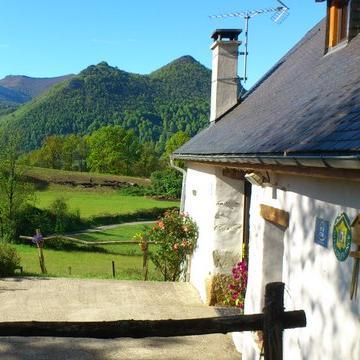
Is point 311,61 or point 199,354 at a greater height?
point 311,61

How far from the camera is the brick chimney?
452 inches

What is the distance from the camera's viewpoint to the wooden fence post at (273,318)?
281cm

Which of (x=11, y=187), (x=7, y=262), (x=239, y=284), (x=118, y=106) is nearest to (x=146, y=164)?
(x=11, y=187)

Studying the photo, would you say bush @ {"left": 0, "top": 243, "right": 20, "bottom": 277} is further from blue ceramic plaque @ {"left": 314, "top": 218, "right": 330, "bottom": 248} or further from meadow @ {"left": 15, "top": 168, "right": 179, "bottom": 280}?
blue ceramic plaque @ {"left": 314, "top": 218, "right": 330, "bottom": 248}

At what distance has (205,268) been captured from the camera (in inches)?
361

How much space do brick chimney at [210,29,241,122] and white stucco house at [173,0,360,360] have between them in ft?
7.15

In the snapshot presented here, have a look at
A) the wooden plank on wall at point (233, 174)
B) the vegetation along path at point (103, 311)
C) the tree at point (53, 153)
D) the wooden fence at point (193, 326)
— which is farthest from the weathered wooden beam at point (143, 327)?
the tree at point (53, 153)

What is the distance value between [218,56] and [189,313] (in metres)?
5.91

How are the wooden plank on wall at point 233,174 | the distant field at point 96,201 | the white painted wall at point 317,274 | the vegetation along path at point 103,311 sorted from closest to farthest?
the white painted wall at point 317,274 < the vegetation along path at point 103,311 < the wooden plank on wall at point 233,174 < the distant field at point 96,201

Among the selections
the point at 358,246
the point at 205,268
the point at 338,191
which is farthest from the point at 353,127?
the point at 205,268

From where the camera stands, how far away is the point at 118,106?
5610 inches

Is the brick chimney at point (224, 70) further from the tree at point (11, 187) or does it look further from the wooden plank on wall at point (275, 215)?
the tree at point (11, 187)

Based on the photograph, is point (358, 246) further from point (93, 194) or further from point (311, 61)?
point (93, 194)

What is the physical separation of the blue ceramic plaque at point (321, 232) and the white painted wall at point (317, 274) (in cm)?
5
